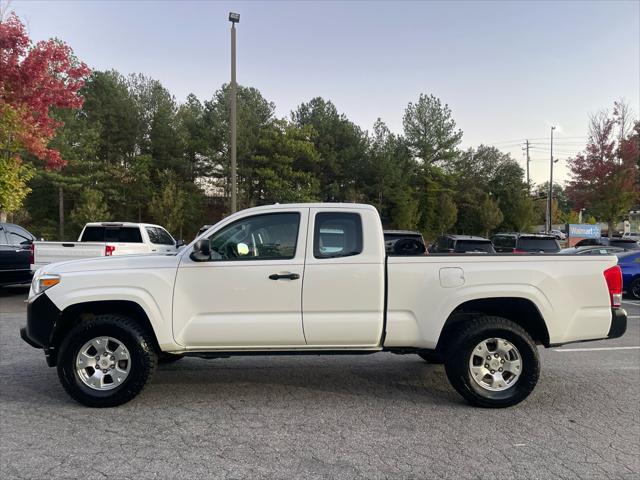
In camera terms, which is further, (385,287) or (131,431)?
(385,287)

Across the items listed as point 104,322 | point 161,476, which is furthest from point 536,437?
point 104,322

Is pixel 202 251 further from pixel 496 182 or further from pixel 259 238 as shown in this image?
pixel 496 182

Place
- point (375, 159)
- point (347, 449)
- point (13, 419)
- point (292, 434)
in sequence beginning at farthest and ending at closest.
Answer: point (375, 159) < point (13, 419) < point (292, 434) < point (347, 449)

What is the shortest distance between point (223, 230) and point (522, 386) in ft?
10.6

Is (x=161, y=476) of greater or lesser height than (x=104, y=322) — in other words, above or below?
below

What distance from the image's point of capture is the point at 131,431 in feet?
12.8

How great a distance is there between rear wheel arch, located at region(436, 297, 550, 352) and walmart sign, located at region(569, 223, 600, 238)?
31.4 metres

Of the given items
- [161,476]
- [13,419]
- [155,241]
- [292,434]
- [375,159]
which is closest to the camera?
[161,476]

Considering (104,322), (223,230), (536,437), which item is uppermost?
(223,230)

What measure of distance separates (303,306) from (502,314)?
6.78ft

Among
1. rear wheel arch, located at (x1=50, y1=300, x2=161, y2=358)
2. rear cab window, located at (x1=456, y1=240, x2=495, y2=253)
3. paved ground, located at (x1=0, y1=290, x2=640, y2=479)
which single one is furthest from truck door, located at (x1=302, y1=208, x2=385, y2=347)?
rear cab window, located at (x1=456, y1=240, x2=495, y2=253)

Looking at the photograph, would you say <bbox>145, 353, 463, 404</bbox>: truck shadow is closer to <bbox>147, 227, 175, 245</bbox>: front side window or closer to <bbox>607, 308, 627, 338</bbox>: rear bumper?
<bbox>607, 308, 627, 338</bbox>: rear bumper

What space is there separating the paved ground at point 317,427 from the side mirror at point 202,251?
141 cm

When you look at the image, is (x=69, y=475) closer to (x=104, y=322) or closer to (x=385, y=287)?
(x=104, y=322)
